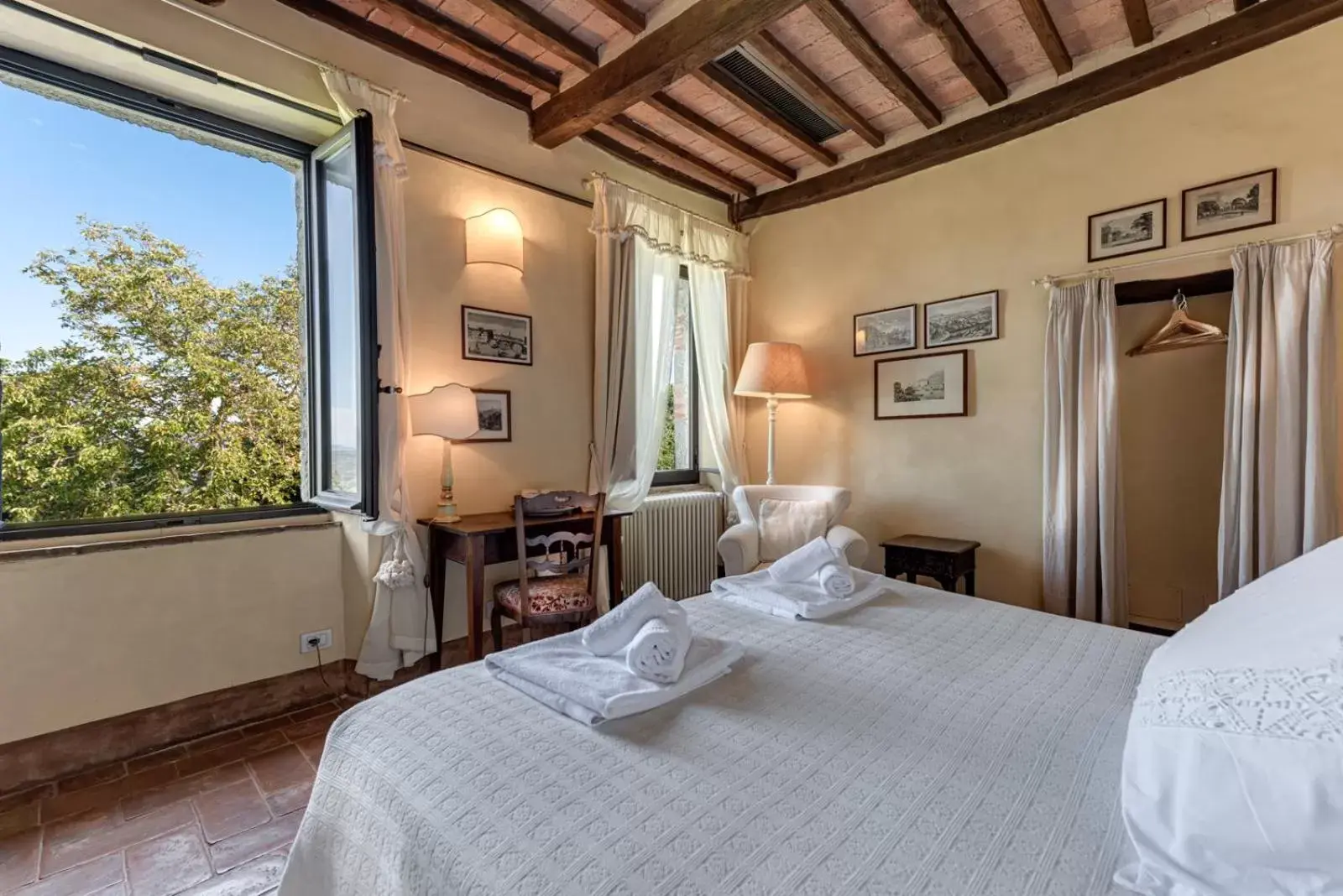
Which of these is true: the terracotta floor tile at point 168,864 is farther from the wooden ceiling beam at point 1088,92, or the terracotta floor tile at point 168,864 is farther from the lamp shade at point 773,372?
the wooden ceiling beam at point 1088,92

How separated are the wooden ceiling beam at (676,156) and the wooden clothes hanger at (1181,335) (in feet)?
8.57

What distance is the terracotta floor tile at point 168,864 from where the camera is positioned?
5.19ft

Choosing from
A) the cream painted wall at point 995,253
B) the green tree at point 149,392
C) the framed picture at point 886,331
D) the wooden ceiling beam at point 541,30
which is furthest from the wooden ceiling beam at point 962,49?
the green tree at point 149,392

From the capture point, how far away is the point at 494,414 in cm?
306

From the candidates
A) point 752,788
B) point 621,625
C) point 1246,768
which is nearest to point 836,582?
point 621,625

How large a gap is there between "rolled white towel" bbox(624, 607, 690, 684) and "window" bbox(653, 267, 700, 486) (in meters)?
2.80

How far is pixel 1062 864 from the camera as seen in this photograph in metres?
0.77

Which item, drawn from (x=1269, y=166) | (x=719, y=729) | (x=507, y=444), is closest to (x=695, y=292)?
(x=507, y=444)

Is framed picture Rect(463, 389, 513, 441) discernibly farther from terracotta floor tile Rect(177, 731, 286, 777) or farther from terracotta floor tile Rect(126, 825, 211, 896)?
terracotta floor tile Rect(126, 825, 211, 896)

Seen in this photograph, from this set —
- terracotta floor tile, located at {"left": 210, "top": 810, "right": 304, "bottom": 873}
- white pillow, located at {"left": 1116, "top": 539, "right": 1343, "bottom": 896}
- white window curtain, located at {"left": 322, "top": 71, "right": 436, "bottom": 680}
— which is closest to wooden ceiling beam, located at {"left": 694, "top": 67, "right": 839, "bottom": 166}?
white window curtain, located at {"left": 322, "top": 71, "right": 436, "bottom": 680}

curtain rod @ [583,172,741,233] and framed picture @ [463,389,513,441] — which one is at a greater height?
curtain rod @ [583,172,741,233]

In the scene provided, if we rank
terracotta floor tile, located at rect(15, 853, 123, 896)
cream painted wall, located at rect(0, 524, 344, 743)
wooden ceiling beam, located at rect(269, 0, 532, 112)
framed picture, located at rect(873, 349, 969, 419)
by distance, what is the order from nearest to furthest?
terracotta floor tile, located at rect(15, 853, 123, 896)
cream painted wall, located at rect(0, 524, 344, 743)
wooden ceiling beam, located at rect(269, 0, 532, 112)
framed picture, located at rect(873, 349, 969, 419)

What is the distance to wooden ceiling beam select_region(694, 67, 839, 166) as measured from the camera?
9.53 ft

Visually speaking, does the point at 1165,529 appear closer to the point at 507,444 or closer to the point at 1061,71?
the point at 1061,71
